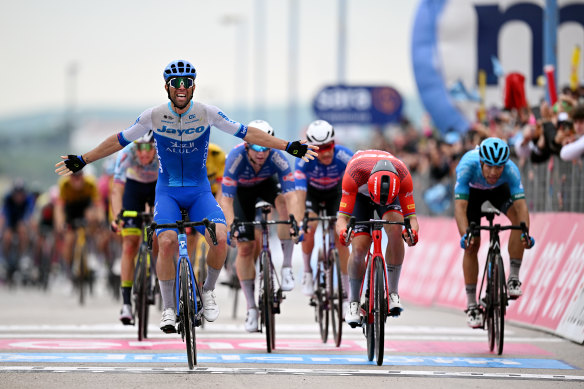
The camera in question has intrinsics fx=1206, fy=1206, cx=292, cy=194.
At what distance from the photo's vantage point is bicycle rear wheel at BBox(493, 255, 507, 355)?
36.7ft

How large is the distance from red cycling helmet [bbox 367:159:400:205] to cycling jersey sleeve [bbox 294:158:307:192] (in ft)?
8.48

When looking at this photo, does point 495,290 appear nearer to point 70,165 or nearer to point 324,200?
point 324,200

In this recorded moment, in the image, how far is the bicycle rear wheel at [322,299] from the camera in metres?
12.6

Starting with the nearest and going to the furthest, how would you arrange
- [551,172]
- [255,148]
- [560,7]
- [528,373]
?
1. [528,373]
2. [255,148]
3. [551,172]
4. [560,7]

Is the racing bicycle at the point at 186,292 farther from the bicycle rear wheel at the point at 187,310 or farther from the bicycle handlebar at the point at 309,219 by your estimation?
the bicycle handlebar at the point at 309,219

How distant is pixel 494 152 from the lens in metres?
11.3

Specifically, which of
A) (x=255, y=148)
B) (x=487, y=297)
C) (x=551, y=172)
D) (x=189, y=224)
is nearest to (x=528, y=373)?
(x=487, y=297)

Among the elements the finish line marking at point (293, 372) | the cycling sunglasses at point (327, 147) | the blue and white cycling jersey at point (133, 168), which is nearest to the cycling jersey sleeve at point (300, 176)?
the cycling sunglasses at point (327, 147)

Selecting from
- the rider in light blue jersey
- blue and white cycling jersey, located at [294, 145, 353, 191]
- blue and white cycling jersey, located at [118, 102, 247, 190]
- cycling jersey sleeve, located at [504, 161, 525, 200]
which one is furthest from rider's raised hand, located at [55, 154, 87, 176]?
cycling jersey sleeve, located at [504, 161, 525, 200]

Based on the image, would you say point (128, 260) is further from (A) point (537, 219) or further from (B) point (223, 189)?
(A) point (537, 219)

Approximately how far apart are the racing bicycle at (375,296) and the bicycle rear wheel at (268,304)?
3.75 feet

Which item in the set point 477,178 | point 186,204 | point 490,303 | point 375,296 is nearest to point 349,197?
point 375,296

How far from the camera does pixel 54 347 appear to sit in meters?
11.7

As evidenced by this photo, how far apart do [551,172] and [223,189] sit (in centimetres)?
435
